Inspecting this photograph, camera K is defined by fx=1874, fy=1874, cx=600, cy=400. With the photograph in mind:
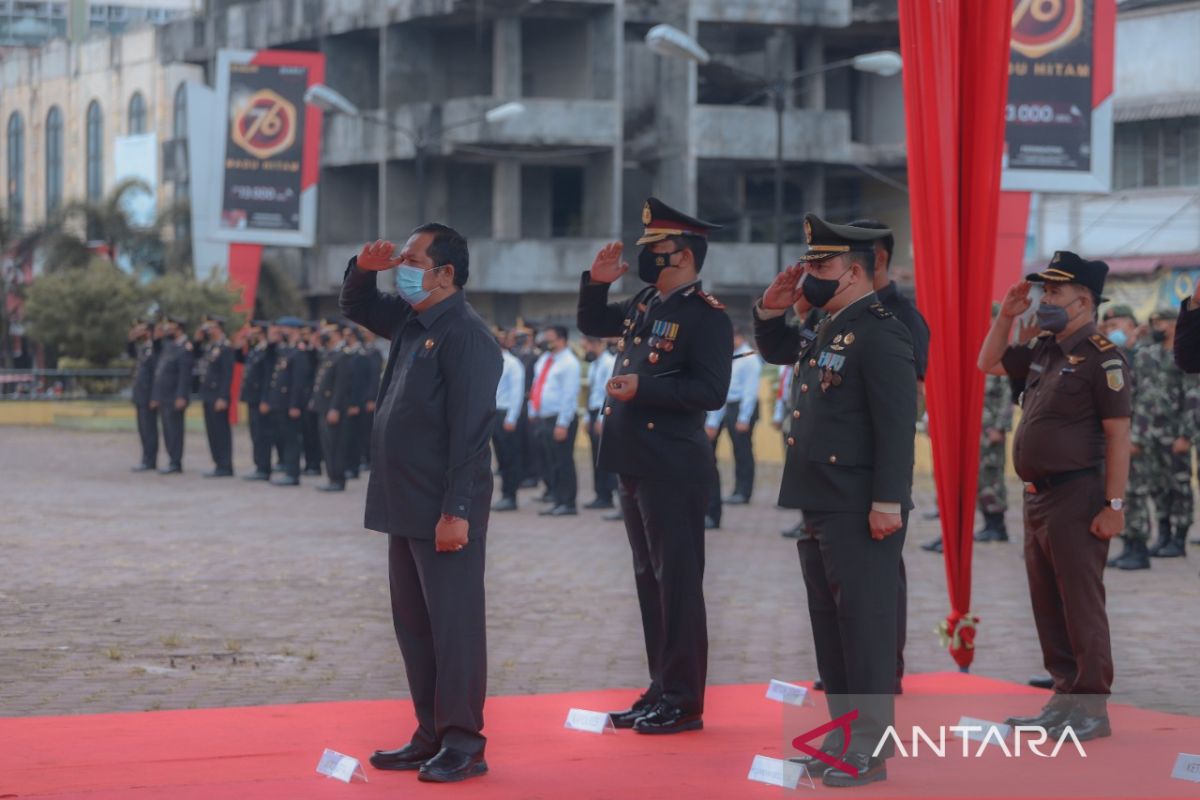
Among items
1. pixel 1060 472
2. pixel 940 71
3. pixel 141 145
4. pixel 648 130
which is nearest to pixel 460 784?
pixel 1060 472

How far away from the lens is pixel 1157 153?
37500 mm

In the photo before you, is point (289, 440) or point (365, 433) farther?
point (365, 433)

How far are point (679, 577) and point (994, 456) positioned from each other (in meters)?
8.56

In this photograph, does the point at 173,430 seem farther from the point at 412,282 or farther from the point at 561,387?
the point at 412,282

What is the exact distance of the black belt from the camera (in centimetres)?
740

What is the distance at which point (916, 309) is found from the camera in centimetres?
825

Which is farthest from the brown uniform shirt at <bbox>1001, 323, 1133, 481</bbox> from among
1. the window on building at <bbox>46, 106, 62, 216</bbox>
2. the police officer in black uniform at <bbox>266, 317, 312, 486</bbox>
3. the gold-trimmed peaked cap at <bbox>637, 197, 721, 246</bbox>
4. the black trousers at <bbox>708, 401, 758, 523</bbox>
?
the window on building at <bbox>46, 106, 62, 216</bbox>

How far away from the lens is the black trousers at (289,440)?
74.2 feet

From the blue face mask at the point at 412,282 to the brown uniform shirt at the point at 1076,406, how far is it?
2.58m

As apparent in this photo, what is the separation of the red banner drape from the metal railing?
32263 mm

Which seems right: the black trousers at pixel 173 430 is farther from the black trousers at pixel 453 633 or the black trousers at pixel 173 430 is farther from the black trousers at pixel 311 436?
the black trousers at pixel 453 633

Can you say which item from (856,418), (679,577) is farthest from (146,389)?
(856,418)

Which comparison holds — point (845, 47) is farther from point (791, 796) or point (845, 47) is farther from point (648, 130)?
point (791, 796)

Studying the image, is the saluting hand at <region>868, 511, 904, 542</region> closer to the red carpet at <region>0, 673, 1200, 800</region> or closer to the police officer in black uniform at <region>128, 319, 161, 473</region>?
the red carpet at <region>0, 673, 1200, 800</region>
